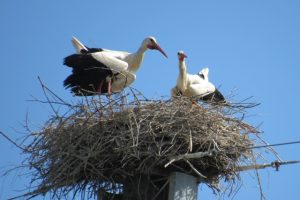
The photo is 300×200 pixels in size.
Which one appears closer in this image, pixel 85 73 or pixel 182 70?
pixel 85 73

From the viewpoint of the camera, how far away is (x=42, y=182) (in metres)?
7.90

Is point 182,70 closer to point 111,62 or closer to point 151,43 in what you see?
point 151,43

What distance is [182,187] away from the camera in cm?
728

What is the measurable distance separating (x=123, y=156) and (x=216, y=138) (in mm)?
1079

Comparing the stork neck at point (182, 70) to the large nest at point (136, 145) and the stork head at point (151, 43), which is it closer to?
the stork head at point (151, 43)

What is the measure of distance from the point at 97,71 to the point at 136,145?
350 centimetres

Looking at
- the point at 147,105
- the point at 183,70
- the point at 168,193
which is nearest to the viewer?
the point at 168,193

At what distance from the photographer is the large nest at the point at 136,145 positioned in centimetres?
755

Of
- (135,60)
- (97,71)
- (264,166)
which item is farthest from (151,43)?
(264,166)

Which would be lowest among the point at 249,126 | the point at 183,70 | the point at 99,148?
the point at 99,148

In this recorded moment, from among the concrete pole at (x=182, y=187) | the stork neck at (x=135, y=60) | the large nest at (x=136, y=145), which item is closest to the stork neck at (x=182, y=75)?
the stork neck at (x=135, y=60)

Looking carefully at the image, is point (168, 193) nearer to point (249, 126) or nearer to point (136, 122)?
point (136, 122)

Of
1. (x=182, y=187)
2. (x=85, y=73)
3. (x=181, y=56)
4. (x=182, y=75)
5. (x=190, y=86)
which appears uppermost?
(x=181, y=56)

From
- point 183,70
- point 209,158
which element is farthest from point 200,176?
point 183,70
